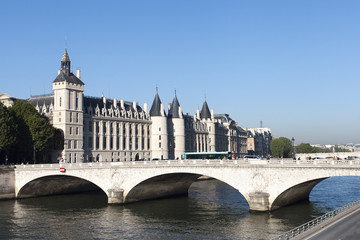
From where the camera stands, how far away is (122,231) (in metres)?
44.5

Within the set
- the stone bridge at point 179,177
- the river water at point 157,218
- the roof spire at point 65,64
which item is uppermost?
the roof spire at point 65,64

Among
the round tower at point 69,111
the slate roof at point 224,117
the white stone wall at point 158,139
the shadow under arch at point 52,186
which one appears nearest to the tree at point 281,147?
the slate roof at point 224,117

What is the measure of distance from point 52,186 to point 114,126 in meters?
36.1

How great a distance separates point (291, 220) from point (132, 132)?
78.8 m

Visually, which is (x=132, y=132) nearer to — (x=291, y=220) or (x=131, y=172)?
(x=131, y=172)

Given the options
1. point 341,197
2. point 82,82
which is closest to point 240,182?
point 341,197

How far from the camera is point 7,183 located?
75.3 metres

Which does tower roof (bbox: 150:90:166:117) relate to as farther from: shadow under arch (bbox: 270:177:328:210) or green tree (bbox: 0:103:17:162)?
shadow under arch (bbox: 270:177:328:210)

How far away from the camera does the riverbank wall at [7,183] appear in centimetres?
7444

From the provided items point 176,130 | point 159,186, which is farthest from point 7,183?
point 176,130

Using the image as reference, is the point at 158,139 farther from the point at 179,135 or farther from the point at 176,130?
the point at 179,135

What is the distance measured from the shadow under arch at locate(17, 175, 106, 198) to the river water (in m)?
4.88

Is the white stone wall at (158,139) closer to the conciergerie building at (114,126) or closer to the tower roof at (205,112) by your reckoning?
the conciergerie building at (114,126)

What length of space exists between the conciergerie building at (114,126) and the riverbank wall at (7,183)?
20095mm
